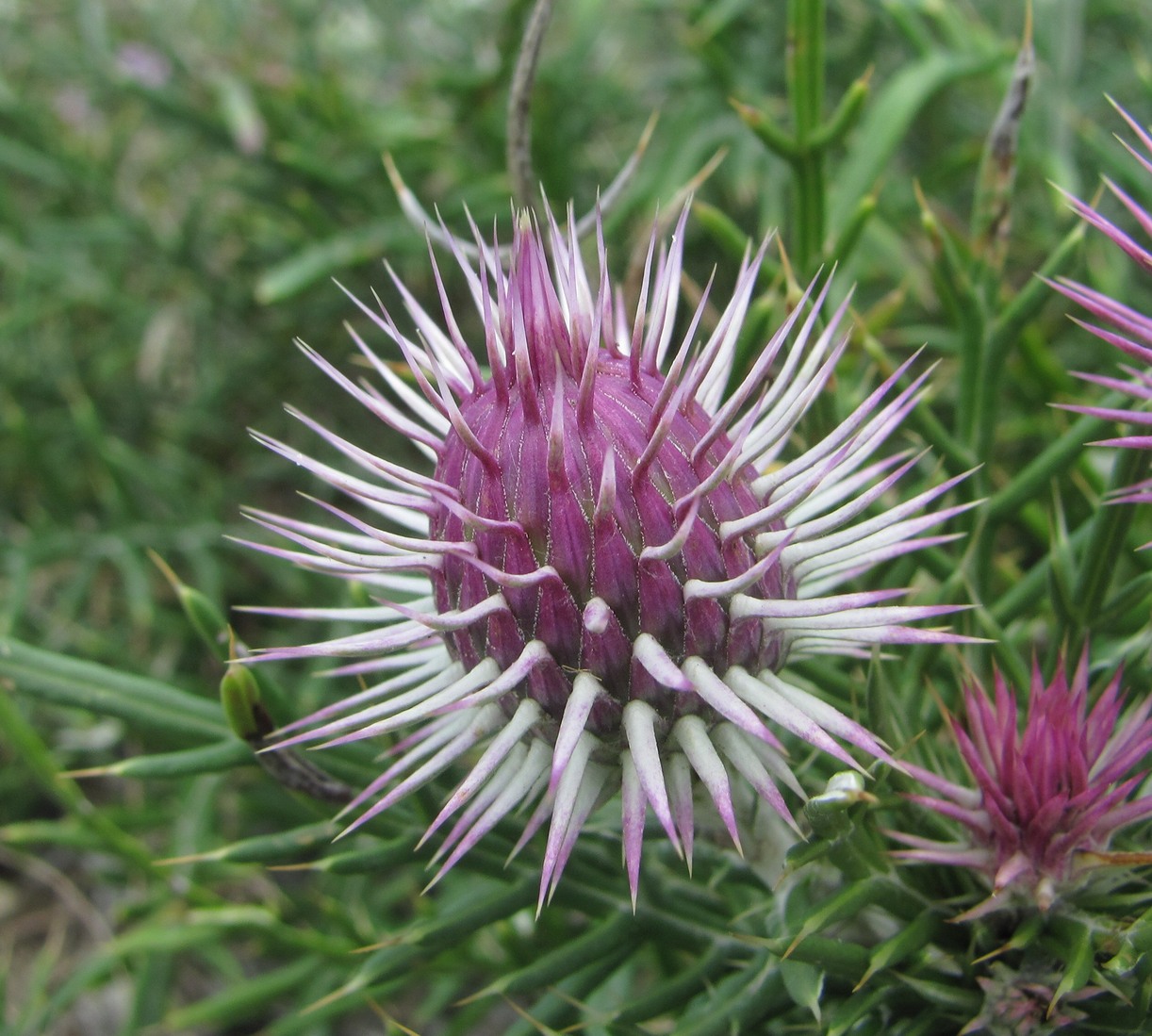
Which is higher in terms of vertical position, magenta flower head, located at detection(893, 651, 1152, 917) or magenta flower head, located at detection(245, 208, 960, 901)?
magenta flower head, located at detection(245, 208, 960, 901)

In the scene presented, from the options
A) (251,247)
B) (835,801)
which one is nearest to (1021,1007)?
(835,801)

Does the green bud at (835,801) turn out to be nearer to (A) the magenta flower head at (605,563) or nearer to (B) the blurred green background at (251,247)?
(A) the magenta flower head at (605,563)

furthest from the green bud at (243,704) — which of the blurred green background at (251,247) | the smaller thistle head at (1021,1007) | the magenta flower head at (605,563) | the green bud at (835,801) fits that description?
the blurred green background at (251,247)

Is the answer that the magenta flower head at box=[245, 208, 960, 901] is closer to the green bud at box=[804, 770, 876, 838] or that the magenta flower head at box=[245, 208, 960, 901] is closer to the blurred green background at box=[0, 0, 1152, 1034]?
A: the green bud at box=[804, 770, 876, 838]

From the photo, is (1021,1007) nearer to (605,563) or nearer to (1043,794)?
(1043,794)

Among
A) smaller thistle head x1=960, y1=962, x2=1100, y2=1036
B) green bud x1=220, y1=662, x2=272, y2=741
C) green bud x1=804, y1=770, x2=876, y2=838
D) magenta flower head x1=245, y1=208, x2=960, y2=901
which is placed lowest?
smaller thistle head x1=960, y1=962, x2=1100, y2=1036

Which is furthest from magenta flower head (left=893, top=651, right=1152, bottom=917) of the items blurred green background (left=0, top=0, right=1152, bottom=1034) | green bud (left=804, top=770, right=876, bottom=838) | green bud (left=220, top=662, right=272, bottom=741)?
blurred green background (left=0, top=0, right=1152, bottom=1034)
